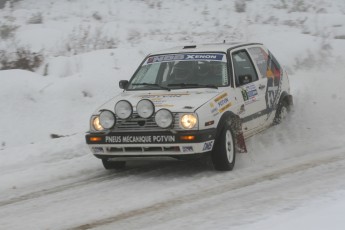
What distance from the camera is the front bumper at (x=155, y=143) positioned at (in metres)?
6.45

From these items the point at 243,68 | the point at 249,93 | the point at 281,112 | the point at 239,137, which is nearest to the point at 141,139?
the point at 239,137

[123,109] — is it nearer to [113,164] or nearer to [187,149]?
[187,149]

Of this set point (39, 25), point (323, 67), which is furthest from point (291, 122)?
point (39, 25)

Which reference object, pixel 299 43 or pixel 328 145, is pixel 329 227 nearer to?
pixel 328 145

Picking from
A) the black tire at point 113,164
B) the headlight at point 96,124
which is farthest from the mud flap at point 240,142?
the headlight at point 96,124

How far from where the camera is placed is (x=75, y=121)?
35.0 ft

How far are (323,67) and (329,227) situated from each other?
11.3 metres

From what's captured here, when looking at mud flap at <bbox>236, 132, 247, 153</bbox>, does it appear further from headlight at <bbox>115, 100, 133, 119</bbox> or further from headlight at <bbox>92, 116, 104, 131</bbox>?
headlight at <bbox>92, 116, 104, 131</bbox>

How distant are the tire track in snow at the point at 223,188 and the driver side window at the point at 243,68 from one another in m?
1.37

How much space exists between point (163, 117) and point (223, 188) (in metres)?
1.10

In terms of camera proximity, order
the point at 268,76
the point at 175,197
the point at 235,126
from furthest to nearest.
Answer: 1. the point at 268,76
2. the point at 235,126
3. the point at 175,197

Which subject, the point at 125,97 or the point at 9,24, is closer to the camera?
the point at 125,97

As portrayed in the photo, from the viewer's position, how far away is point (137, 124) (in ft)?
21.8

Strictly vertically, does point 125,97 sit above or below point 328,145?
above
